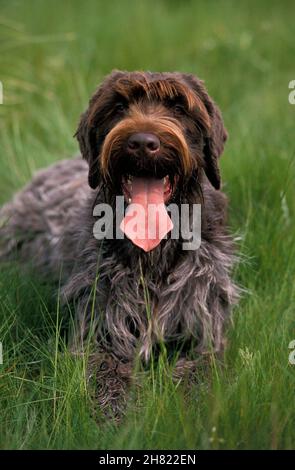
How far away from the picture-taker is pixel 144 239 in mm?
4891

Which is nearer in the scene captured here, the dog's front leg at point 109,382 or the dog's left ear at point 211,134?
the dog's front leg at point 109,382

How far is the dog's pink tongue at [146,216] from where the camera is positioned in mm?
4793

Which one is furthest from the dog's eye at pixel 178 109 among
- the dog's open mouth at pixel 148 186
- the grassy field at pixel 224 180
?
the grassy field at pixel 224 180

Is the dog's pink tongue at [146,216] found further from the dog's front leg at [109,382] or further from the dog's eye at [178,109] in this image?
the dog's front leg at [109,382]

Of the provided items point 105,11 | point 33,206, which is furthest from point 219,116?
point 105,11

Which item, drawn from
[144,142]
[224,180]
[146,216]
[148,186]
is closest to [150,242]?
[146,216]

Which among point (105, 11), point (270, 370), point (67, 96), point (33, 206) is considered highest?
point (105, 11)

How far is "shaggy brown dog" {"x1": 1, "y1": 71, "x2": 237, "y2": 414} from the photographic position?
4.70m

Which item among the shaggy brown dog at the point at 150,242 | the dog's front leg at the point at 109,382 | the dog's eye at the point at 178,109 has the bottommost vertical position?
the dog's front leg at the point at 109,382

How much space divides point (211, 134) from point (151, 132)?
2.08 ft

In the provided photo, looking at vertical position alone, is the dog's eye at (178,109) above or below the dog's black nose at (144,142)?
above

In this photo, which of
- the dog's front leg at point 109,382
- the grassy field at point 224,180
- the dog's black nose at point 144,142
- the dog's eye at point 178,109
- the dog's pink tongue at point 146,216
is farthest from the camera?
the dog's eye at point 178,109

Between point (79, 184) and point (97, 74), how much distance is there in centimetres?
330

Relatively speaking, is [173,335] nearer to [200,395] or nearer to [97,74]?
[200,395]
